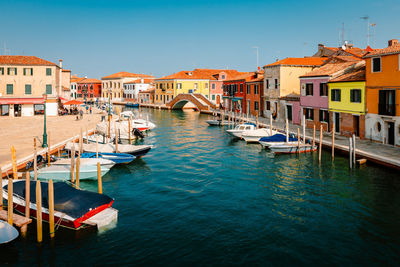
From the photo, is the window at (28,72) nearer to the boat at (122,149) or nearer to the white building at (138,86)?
the boat at (122,149)

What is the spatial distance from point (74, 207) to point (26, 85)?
4803cm

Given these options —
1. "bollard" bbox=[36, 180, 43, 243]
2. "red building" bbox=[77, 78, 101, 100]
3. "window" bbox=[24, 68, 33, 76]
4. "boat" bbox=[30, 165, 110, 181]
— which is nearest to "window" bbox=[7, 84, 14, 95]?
"window" bbox=[24, 68, 33, 76]

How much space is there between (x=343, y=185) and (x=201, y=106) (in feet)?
181

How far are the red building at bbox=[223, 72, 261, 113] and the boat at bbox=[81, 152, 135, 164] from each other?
109 feet

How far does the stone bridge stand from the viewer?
73.3 metres

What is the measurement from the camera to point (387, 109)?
26.5 metres

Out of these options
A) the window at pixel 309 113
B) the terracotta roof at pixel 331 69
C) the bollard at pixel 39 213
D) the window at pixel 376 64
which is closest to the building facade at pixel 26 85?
the window at pixel 309 113

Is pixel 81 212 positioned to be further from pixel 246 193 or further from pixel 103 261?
pixel 246 193

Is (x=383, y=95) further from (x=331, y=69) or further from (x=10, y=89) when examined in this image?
(x=10, y=89)

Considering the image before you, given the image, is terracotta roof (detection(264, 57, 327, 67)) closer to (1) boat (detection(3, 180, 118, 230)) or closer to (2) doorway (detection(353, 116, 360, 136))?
(2) doorway (detection(353, 116, 360, 136))

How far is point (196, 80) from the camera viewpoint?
286 ft

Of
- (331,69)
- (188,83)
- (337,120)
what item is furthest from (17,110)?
(337,120)

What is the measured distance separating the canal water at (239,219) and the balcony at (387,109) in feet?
16.8

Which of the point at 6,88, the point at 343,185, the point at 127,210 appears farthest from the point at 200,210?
the point at 6,88
